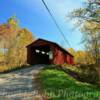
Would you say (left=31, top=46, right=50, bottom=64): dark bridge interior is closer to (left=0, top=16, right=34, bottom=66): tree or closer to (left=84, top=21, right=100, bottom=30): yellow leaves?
(left=84, top=21, right=100, bottom=30): yellow leaves

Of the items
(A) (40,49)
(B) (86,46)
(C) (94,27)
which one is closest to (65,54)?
(A) (40,49)

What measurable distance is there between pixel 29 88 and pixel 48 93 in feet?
5.94

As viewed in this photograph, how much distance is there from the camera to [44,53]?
39.9 metres

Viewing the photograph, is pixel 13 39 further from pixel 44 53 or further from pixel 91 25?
pixel 91 25

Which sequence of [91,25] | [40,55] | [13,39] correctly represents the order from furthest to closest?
[13,39] < [40,55] < [91,25]

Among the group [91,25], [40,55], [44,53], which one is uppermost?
[91,25]

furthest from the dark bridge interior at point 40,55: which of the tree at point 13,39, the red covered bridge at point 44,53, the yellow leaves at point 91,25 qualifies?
the tree at point 13,39

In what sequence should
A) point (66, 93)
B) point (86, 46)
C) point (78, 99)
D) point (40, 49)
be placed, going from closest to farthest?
point (78, 99) < point (66, 93) < point (40, 49) < point (86, 46)

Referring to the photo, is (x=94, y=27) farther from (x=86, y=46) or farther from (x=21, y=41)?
(x=21, y=41)

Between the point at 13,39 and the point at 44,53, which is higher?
the point at 13,39

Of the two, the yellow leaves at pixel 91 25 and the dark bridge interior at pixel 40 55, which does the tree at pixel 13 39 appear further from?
the yellow leaves at pixel 91 25

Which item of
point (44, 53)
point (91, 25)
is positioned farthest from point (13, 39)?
point (91, 25)

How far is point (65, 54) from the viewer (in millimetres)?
40844

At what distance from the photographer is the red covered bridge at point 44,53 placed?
112 ft
